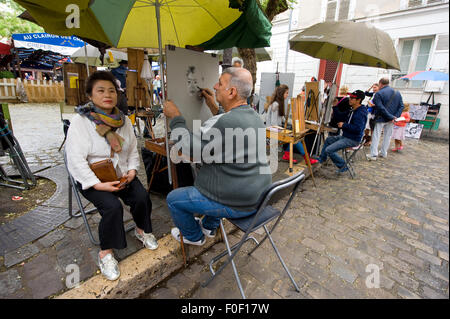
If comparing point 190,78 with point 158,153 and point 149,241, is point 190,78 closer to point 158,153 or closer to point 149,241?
point 158,153

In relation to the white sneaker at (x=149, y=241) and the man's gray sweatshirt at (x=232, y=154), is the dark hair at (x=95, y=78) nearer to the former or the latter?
the man's gray sweatshirt at (x=232, y=154)

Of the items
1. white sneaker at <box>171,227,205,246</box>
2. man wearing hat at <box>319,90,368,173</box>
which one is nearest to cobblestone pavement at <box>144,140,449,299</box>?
white sneaker at <box>171,227,205,246</box>

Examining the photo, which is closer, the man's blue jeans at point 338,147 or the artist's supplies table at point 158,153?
the artist's supplies table at point 158,153

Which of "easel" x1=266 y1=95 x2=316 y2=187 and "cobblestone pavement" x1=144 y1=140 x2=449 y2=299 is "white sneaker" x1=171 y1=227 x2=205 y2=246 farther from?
"easel" x1=266 y1=95 x2=316 y2=187

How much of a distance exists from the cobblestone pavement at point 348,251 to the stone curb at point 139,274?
0.09 meters

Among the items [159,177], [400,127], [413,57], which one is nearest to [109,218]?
[159,177]

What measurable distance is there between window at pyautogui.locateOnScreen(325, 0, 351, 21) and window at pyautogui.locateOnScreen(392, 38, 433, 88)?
3.01 meters

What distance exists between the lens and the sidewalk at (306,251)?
6.28 feet

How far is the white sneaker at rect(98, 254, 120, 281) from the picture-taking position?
1.78m

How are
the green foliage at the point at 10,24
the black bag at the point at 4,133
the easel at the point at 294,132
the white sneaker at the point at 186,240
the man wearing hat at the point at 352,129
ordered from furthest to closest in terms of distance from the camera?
1. the green foliage at the point at 10,24
2. the man wearing hat at the point at 352,129
3. the easel at the point at 294,132
4. the black bag at the point at 4,133
5. the white sneaker at the point at 186,240

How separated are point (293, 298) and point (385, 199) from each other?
9.01 feet
